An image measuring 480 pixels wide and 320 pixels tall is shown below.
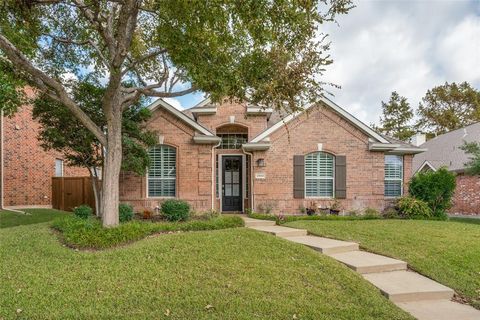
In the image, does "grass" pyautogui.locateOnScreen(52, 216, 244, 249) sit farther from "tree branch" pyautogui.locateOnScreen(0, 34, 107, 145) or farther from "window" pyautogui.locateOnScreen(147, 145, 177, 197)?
"window" pyautogui.locateOnScreen(147, 145, 177, 197)

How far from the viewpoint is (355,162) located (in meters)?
13.9

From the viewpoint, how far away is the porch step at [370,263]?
6.36 meters

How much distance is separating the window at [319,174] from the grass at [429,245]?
2.84 m

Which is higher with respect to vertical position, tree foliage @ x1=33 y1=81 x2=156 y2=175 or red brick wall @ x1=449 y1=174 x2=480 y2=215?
tree foliage @ x1=33 y1=81 x2=156 y2=175

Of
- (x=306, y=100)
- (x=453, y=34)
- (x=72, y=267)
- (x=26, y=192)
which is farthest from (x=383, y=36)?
(x=26, y=192)

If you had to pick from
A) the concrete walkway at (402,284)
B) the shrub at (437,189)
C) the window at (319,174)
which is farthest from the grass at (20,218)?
the shrub at (437,189)

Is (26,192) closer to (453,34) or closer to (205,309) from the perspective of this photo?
(205,309)

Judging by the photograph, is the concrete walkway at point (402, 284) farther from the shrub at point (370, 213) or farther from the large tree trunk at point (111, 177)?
the shrub at point (370, 213)

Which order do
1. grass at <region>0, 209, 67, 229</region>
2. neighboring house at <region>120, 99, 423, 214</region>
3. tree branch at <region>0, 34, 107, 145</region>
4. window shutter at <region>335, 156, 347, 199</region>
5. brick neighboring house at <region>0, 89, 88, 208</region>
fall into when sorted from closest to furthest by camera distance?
tree branch at <region>0, 34, 107, 145</region>, grass at <region>0, 209, 67, 229</region>, neighboring house at <region>120, 99, 423, 214</region>, window shutter at <region>335, 156, 347, 199</region>, brick neighboring house at <region>0, 89, 88, 208</region>

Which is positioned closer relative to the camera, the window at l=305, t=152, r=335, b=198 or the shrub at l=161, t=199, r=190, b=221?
the shrub at l=161, t=199, r=190, b=221

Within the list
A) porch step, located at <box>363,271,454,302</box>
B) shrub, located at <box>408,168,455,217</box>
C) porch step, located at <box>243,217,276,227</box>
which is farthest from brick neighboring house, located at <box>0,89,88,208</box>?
shrub, located at <box>408,168,455,217</box>

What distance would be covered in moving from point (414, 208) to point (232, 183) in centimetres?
744

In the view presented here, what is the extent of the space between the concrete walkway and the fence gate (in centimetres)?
1087

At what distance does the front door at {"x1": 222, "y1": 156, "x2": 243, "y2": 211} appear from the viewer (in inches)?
566
